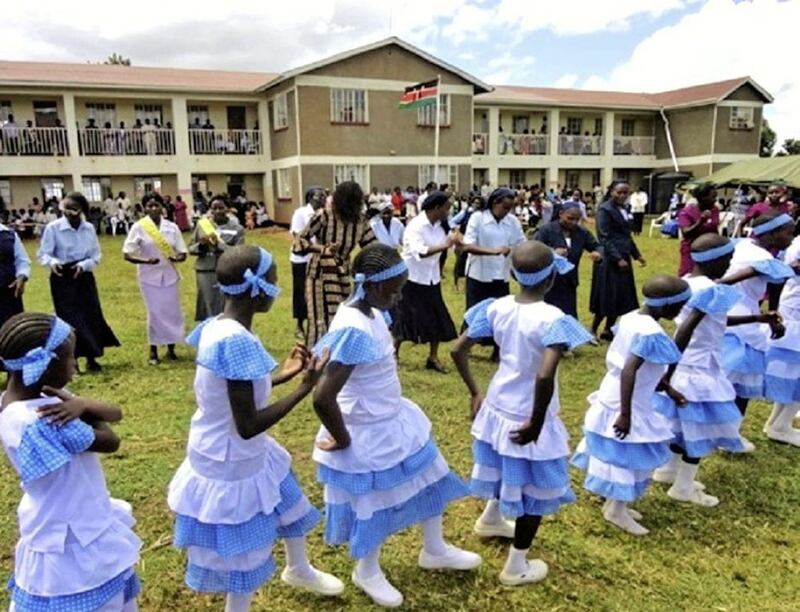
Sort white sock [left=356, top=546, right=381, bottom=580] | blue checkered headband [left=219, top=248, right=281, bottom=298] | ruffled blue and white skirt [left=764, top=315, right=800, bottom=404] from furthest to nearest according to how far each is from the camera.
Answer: ruffled blue and white skirt [left=764, top=315, right=800, bottom=404]
white sock [left=356, top=546, right=381, bottom=580]
blue checkered headband [left=219, top=248, right=281, bottom=298]

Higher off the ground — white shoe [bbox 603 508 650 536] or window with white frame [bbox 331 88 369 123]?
window with white frame [bbox 331 88 369 123]

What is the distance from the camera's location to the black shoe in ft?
21.4

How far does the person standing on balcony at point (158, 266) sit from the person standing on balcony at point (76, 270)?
16.6 inches

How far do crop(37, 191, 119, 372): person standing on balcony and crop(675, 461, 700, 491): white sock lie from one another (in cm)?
549

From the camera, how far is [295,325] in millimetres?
8531

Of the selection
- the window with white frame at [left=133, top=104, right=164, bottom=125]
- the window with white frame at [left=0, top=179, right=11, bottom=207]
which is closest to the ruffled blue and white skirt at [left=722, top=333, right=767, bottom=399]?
the window with white frame at [left=133, top=104, right=164, bottom=125]

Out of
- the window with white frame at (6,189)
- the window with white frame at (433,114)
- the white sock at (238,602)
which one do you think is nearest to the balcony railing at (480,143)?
the window with white frame at (433,114)

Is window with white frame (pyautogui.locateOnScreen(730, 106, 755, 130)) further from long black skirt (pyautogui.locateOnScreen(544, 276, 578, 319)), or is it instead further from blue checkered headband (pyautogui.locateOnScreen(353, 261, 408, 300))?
blue checkered headband (pyautogui.locateOnScreen(353, 261, 408, 300))

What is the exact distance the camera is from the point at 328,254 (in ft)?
19.0

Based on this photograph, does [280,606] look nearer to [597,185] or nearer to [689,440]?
[689,440]

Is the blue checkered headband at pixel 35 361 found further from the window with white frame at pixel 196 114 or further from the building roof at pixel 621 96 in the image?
the building roof at pixel 621 96

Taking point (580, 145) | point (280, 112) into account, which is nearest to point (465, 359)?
point (280, 112)

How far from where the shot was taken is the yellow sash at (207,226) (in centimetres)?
658

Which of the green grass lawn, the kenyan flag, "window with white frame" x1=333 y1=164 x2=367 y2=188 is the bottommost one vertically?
the green grass lawn
